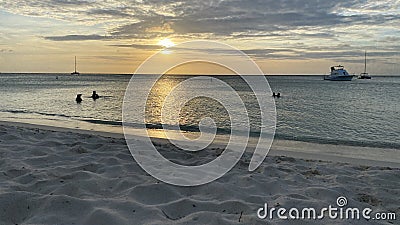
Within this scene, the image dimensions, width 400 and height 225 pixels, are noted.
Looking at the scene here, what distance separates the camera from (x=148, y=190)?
4.93m

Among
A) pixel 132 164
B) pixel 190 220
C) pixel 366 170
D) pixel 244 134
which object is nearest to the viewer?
pixel 190 220

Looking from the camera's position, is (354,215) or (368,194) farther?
(368,194)

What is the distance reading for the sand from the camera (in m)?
3.99

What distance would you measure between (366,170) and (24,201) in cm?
672

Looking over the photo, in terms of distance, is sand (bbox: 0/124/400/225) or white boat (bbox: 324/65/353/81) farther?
white boat (bbox: 324/65/353/81)

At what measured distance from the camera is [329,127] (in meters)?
19.2

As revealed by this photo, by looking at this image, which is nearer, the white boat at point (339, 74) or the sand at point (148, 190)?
the sand at point (148, 190)

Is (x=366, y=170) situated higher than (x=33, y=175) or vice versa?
(x=33, y=175)

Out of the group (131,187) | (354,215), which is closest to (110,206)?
(131,187)

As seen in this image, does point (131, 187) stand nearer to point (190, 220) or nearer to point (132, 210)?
point (132, 210)

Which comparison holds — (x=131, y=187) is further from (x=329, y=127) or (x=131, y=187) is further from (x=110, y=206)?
(x=329, y=127)

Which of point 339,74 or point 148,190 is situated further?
point 339,74

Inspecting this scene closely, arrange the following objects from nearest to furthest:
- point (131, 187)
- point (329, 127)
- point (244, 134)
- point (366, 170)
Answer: point (131, 187) → point (366, 170) → point (244, 134) → point (329, 127)

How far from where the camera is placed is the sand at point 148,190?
3994 millimetres
